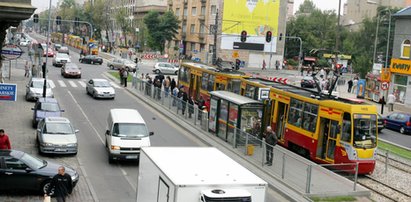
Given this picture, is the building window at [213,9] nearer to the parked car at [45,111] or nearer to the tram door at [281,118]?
the parked car at [45,111]

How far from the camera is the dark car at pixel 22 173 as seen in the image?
16000 mm

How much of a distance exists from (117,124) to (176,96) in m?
14.1

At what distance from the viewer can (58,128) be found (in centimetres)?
2202

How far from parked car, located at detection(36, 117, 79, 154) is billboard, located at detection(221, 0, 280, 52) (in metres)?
63.7

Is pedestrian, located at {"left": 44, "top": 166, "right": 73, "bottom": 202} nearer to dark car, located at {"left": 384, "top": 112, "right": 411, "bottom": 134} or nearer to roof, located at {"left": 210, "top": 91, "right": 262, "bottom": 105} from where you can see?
roof, located at {"left": 210, "top": 91, "right": 262, "bottom": 105}

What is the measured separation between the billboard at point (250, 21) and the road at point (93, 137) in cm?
4284

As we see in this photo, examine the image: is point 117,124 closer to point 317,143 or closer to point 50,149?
point 50,149

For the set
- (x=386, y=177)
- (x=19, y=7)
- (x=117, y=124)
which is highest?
(x=19, y=7)

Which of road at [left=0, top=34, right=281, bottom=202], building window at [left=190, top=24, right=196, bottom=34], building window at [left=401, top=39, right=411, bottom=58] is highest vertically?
building window at [left=190, top=24, right=196, bottom=34]

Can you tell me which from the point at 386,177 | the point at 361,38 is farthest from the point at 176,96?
the point at 361,38

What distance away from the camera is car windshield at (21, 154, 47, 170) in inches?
645

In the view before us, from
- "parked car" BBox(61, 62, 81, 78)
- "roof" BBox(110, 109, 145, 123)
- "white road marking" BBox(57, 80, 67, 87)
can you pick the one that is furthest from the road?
"parked car" BBox(61, 62, 81, 78)

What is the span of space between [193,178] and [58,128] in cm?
1319

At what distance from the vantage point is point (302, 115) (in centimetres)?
2403
